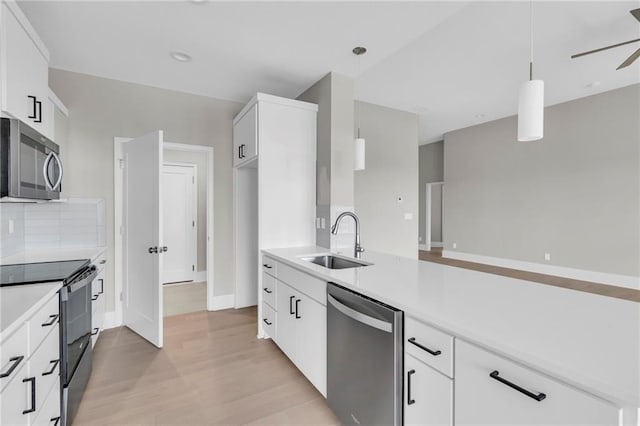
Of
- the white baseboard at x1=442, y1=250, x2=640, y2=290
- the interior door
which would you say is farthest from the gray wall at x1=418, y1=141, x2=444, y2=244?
the interior door

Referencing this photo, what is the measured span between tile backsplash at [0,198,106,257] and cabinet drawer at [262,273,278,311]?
178cm

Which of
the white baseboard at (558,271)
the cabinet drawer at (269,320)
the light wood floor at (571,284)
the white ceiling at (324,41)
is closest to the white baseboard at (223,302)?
the cabinet drawer at (269,320)

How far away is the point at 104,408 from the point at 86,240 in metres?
1.72

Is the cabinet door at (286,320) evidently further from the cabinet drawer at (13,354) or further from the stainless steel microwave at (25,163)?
the stainless steel microwave at (25,163)

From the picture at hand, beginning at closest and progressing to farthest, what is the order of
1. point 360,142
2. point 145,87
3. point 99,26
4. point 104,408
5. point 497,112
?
point 104,408 < point 99,26 < point 360,142 < point 145,87 < point 497,112

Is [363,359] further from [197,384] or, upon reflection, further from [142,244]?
[142,244]

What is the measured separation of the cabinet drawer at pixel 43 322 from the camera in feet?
4.10

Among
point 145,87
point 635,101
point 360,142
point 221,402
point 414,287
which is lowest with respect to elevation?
point 221,402

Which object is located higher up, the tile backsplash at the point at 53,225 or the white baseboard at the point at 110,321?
the tile backsplash at the point at 53,225

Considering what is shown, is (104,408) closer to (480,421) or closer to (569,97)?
(480,421)

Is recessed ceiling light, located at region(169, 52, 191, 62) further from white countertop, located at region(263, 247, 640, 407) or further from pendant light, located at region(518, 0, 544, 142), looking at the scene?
pendant light, located at region(518, 0, 544, 142)

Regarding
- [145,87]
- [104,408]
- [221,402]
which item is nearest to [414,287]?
[221,402]

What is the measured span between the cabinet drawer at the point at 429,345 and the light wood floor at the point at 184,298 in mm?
3210

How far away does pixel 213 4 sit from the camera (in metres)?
2.08
